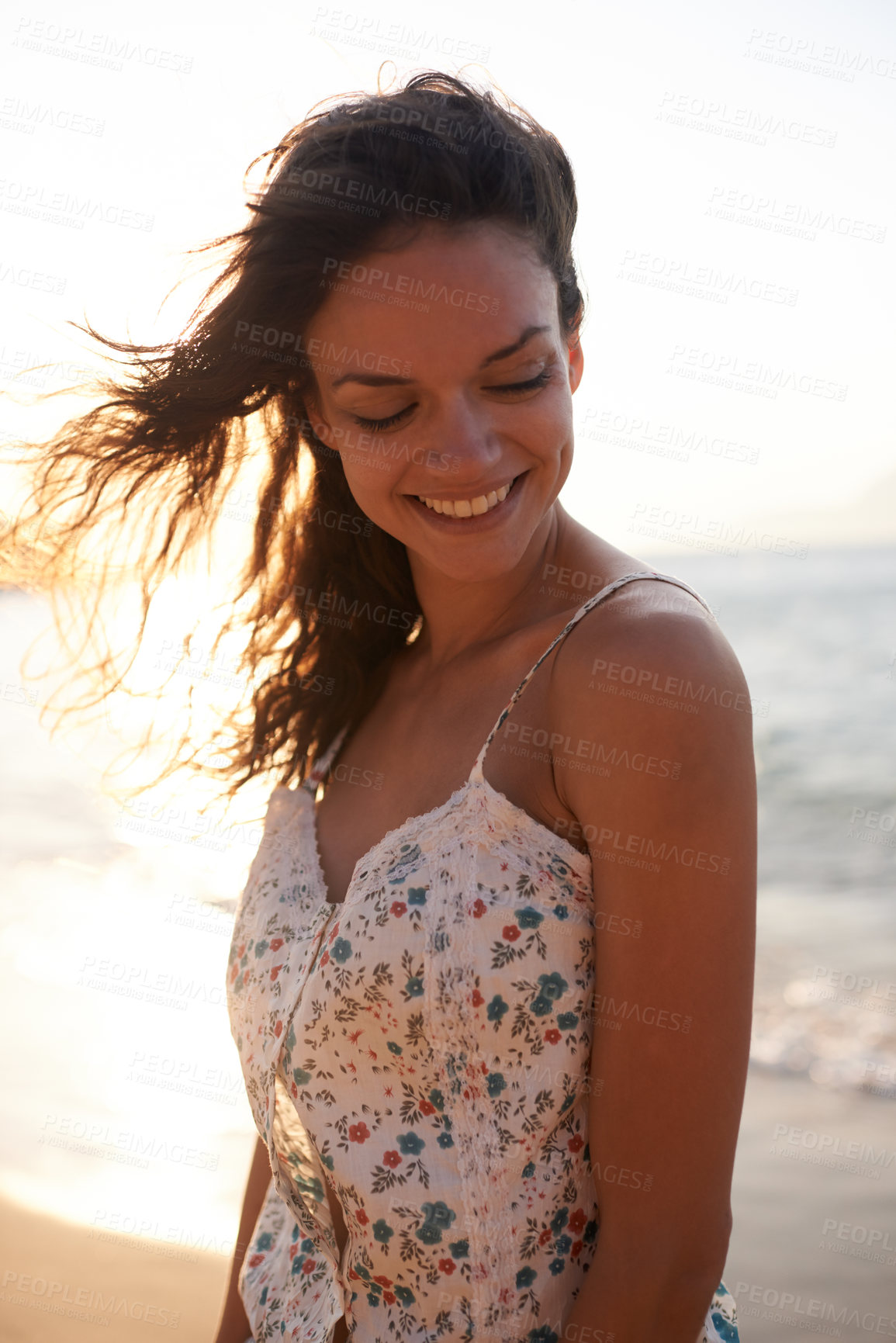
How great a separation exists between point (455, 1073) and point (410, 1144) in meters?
0.15

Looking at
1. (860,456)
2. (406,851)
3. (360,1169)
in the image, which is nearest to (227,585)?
(406,851)

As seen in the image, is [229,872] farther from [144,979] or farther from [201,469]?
[201,469]

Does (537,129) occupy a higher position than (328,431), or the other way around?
(537,129)

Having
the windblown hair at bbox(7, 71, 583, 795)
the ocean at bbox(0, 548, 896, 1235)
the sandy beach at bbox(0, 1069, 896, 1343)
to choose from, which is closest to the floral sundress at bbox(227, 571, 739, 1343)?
the windblown hair at bbox(7, 71, 583, 795)

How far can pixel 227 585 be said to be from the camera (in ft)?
8.60

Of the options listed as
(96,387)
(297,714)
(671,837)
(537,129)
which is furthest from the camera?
(297,714)

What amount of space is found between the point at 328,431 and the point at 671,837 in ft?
3.57

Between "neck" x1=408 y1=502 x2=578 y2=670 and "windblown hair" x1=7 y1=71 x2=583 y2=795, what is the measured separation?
217 millimetres

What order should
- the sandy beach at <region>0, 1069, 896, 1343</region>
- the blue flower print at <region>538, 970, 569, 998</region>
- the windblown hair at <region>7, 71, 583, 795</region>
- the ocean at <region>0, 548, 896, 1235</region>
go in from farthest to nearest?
the ocean at <region>0, 548, 896, 1235</region>, the sandy beach at <region>0, 1069, 896, 1343</region>, the windblown hair at <region>7, 71, 583, 795</region>, the blue flower print at <region>538, 970, 569, 998</region>

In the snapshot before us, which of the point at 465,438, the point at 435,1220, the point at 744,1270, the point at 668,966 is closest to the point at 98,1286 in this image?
the point at 744,1270

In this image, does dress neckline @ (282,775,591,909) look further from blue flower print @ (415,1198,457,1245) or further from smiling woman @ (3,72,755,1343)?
blue flower print @ (415,1198,457,1245)

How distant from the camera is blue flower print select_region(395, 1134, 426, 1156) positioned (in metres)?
1.53

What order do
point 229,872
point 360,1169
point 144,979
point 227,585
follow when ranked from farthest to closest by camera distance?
point 229,872 < point 144,979 < point 227,585 < point 360,1169

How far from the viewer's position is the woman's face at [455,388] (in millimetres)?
1648
